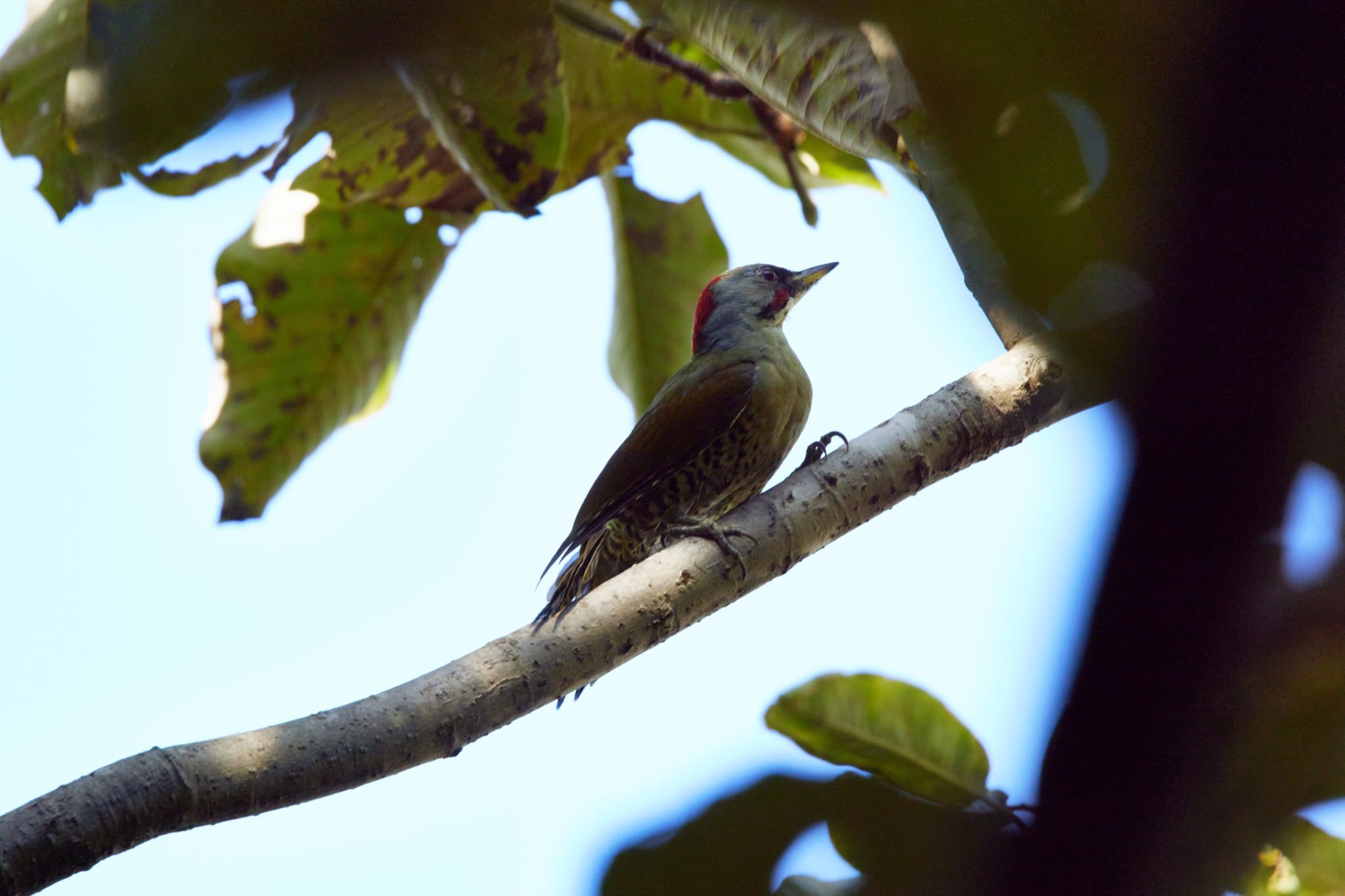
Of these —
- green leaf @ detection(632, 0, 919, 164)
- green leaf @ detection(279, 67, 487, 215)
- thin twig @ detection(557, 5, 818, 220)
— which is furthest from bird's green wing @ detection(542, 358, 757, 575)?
green leaf @ detection(632, 0, 919, 164)

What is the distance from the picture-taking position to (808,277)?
5.00m

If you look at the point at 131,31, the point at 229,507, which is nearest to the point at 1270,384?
the point at 131,31

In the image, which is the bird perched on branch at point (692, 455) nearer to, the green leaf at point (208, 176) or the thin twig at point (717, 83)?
the thin twig at point (717, 83)

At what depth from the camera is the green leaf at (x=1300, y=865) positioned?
0.61 meters

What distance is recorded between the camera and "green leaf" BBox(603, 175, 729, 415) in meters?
4.20

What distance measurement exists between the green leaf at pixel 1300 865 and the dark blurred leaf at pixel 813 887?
0.74 ft

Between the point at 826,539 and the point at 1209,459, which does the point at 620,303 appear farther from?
the point at 1209,459

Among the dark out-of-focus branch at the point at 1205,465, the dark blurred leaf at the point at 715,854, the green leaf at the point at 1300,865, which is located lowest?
the green leaf at the point at 1300,865

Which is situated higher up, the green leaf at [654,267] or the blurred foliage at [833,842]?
the green leaf at [654,267]

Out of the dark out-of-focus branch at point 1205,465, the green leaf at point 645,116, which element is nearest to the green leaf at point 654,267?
the green leaf at point 645,116

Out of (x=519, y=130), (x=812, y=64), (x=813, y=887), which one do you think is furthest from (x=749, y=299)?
(x=813, y=887)

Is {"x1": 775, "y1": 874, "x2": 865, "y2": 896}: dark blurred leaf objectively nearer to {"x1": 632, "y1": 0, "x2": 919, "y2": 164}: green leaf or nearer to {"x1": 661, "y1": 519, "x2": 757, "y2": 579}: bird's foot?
{"x1": 632, "y1": 0, "x2": 919, "y2": 164}: green leaf

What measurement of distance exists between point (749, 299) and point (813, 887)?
428 cm

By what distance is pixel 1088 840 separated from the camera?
0.46m
